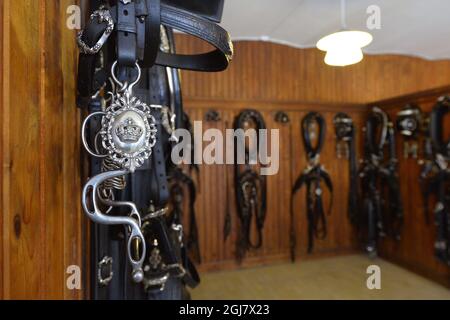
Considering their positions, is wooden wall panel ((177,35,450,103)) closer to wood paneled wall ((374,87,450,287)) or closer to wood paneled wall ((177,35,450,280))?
wood paneled wall ((177,35,450,280))

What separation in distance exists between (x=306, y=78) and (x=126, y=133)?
2.98m

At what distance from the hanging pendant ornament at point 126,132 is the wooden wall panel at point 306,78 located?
2.25 meters

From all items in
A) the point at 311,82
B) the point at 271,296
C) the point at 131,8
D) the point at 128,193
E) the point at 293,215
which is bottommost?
the point at 271,296

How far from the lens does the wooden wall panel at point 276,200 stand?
2.80 m

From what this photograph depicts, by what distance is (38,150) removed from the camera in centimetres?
52

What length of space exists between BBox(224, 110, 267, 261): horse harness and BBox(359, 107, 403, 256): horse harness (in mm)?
1184

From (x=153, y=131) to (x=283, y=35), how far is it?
103 inches

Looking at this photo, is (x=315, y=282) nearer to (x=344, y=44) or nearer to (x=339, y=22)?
(x=344, y=44)

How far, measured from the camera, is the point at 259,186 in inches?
112

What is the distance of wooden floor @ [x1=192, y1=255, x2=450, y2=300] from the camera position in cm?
215

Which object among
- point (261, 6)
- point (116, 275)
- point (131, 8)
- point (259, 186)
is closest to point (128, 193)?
point (116, 275)

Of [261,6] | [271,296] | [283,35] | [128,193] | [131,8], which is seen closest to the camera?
Result: [131,8]

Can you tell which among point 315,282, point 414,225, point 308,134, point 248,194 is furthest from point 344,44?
point 414,225
